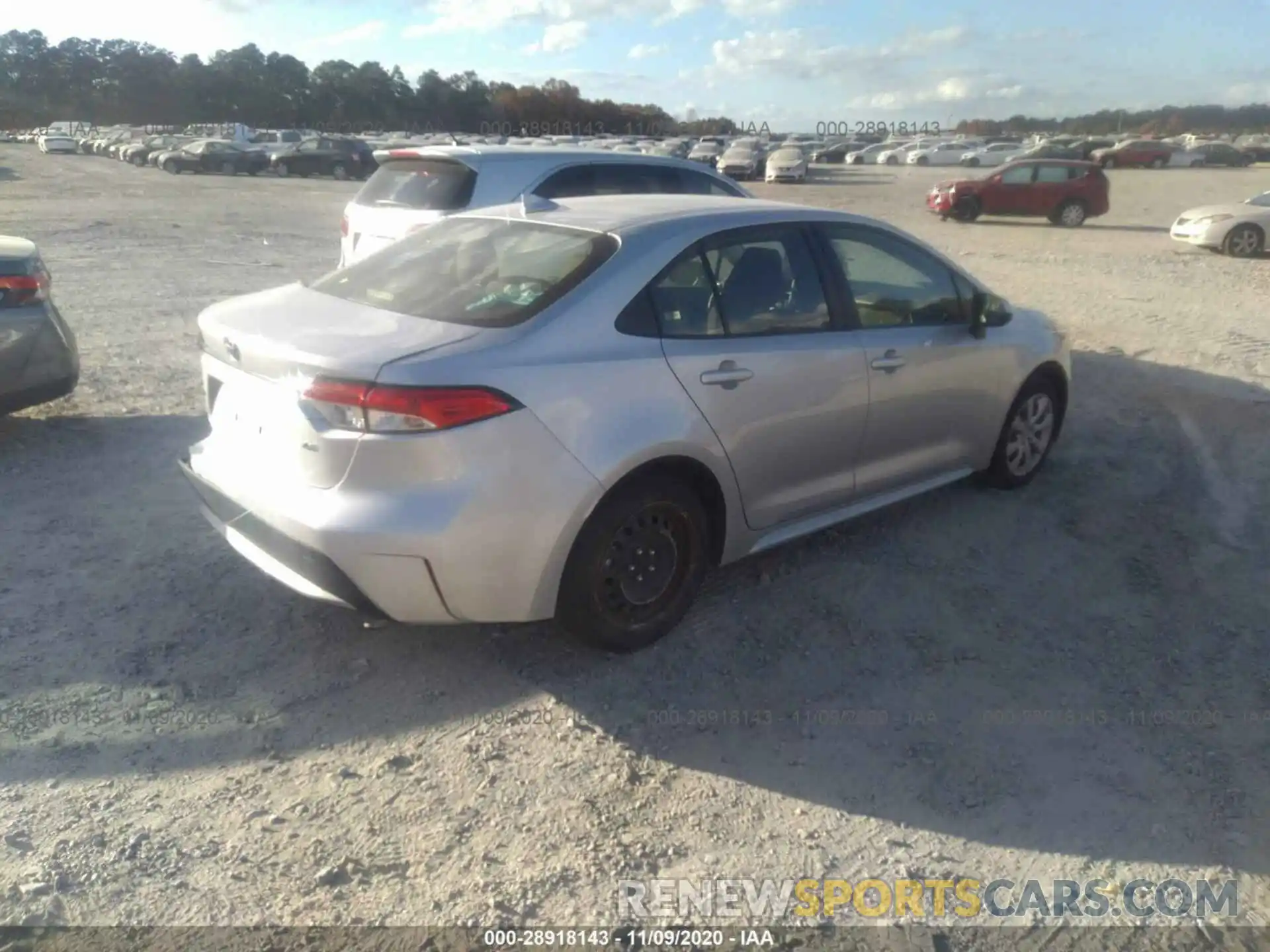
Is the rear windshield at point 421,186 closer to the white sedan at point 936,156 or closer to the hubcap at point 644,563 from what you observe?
the hubcap at point 644,563

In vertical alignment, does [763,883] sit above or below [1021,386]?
below

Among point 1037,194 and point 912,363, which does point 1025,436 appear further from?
point 1037,194

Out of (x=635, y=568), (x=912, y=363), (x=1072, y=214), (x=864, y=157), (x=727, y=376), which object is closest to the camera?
(x=635, y=568)

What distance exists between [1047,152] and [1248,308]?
45.5 metres

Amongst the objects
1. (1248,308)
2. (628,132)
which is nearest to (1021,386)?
(1248,308)

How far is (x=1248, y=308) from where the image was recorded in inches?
444

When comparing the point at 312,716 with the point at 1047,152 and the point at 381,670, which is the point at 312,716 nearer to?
the point at 381,670

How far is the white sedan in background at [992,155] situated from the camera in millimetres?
55978

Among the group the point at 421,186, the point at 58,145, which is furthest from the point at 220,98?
the point at 421,186

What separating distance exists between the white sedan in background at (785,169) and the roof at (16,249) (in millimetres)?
36739

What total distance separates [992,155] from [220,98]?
6911 cm

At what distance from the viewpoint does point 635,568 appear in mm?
3912

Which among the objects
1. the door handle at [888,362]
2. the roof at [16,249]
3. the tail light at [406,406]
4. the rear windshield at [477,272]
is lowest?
the door handle at [888,362]

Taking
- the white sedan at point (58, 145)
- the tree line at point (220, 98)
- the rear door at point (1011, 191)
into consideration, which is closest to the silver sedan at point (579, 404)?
the rear door at point (1011, 191)
